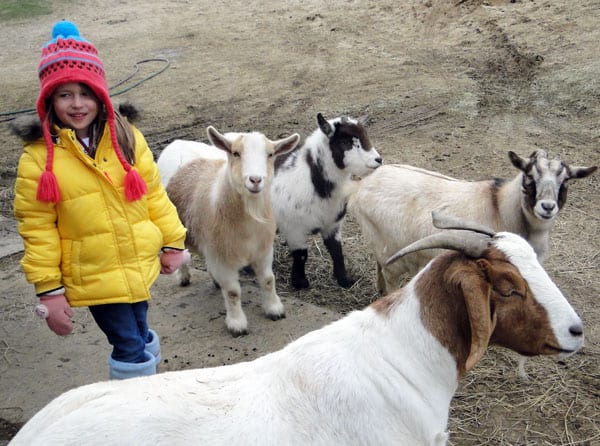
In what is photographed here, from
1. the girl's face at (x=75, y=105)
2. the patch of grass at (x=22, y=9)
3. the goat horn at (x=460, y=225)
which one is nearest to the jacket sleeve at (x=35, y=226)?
the girl's face at (x=75, y=105)

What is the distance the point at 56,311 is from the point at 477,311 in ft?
6.15

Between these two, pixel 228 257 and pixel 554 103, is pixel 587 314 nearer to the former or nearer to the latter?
pixel 228 257

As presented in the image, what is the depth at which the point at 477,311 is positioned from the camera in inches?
91.6

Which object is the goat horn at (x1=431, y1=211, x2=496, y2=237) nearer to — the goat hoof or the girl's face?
the girl's face

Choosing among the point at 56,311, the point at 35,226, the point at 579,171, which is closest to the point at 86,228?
the point at 35,226

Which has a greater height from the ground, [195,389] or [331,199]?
[195,389]

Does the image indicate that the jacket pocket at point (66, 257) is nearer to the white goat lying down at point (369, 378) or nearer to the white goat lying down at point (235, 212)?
the white goat lying down at point (369, 378)

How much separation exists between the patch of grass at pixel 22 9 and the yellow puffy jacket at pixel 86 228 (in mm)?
17266

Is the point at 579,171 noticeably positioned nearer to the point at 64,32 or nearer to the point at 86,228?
the point at 86,228

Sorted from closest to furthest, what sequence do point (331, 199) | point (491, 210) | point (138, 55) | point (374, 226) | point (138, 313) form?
1. point (138, 313)
2. point (491, 210)
3. point (374, 226)
4. point (331, 199)
5. point (138, 55)

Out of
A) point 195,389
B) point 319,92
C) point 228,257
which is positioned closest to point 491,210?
point 228,257

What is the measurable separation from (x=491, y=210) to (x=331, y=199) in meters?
1.53

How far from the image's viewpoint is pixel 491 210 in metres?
4.63

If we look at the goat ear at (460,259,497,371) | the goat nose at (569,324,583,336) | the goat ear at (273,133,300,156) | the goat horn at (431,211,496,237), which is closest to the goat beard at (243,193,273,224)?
the goat ear at (273,133,300,156)
